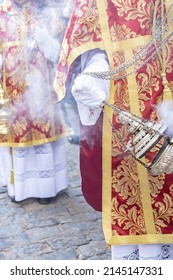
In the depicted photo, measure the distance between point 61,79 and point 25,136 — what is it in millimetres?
1478

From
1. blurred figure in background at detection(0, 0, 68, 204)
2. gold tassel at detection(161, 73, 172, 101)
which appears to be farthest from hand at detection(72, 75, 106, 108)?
blurred figure in background at detection(0, 0, 68, 204)

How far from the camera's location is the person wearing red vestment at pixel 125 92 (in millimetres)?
1920

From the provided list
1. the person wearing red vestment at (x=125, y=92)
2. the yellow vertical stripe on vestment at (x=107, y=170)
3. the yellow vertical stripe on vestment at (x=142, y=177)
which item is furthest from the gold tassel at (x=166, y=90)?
the yellow vertical stripe on vestment at (x=107, y=170)

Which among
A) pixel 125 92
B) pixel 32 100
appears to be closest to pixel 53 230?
pixel 32 100

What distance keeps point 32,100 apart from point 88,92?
1.68 metres

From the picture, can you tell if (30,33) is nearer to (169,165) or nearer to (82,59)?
(82,59)

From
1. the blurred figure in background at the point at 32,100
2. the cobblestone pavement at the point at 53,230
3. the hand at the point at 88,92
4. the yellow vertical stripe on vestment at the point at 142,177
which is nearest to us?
the hand at the point at 88,92

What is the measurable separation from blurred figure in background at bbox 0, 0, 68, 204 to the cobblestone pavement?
5.2 inches

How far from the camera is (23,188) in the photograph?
368cm

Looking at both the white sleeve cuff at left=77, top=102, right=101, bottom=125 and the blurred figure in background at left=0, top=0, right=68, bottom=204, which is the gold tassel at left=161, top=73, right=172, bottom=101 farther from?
the blurred figure in background at left=0, top=0, right=68, bottom=204

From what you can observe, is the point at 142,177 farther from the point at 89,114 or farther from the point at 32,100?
the point at 32,100

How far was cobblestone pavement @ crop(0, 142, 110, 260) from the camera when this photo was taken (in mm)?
2877

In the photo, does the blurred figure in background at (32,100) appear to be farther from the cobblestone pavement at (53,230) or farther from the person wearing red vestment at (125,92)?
the person wearing red vestment at (125,92)

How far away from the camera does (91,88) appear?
73.4 inches
